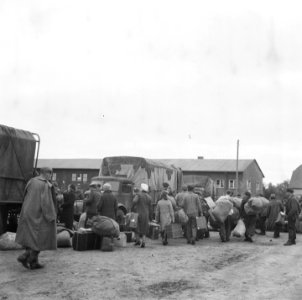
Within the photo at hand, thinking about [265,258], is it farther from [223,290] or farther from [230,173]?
[230,173]

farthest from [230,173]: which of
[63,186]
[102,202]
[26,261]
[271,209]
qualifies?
[26,261]

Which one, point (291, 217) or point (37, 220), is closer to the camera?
point (37, 220)

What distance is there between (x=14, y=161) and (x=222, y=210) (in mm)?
6460

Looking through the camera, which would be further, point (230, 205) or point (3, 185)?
point (230, 205)

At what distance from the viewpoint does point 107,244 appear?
37.6ft

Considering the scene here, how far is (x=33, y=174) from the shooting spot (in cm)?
1279

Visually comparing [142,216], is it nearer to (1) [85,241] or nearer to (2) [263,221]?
(1) [85,241]

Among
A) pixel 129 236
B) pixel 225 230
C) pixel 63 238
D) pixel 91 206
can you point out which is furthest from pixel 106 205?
pixel 225 230

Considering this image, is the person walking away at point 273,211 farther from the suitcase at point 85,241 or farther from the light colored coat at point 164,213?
the suitcase at point 85,241

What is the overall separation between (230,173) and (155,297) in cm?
5555

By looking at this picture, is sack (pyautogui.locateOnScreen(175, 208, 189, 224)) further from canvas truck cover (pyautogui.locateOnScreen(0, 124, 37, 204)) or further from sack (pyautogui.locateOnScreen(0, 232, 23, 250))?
sack (pyautogui.locateOnScreen(0, 232, 23, 250))

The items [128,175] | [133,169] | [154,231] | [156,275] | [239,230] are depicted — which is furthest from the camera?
[133,169]

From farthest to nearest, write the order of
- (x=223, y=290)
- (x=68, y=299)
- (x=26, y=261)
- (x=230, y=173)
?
(x=230, y=173), (x=26, y=261), (x=223, y=290), (x=68, y=299)

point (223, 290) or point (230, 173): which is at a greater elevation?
point (230, 173)
